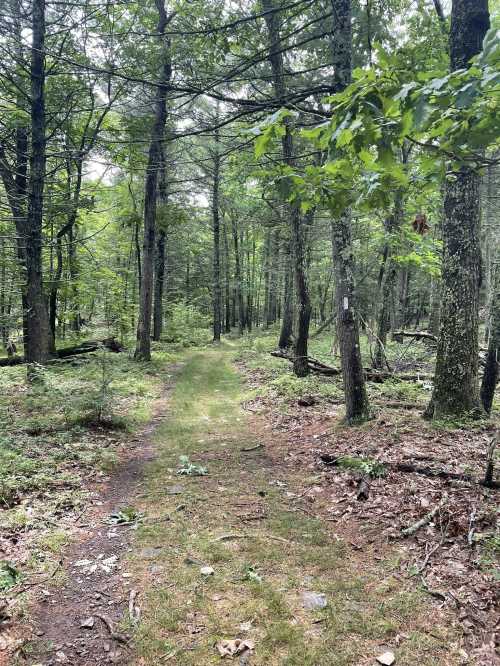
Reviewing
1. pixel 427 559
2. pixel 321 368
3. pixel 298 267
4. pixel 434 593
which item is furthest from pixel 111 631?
pixel 321 368

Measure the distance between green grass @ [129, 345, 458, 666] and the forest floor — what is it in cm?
1

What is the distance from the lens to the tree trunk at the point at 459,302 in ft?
19.7

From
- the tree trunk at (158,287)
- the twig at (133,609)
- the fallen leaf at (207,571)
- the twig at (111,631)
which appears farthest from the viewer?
the tree trunk at (158,287)

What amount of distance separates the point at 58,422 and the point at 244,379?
21.1 feet

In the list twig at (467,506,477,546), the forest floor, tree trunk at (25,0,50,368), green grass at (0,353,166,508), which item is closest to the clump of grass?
the forest floor

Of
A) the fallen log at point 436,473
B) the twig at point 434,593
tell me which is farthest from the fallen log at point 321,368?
the twig at point 434,593

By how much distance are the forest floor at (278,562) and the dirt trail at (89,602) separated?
0.04ft

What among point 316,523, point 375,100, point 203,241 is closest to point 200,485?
Result: point 316,523

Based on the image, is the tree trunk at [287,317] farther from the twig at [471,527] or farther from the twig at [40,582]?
the twig at [40,582]

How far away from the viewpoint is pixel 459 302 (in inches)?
241

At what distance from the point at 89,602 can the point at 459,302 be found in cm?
594

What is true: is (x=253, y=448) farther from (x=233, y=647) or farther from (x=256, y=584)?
(x=233, y=647)

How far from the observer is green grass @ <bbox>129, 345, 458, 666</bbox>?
280 cm

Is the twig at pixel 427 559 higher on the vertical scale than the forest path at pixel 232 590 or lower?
higher
